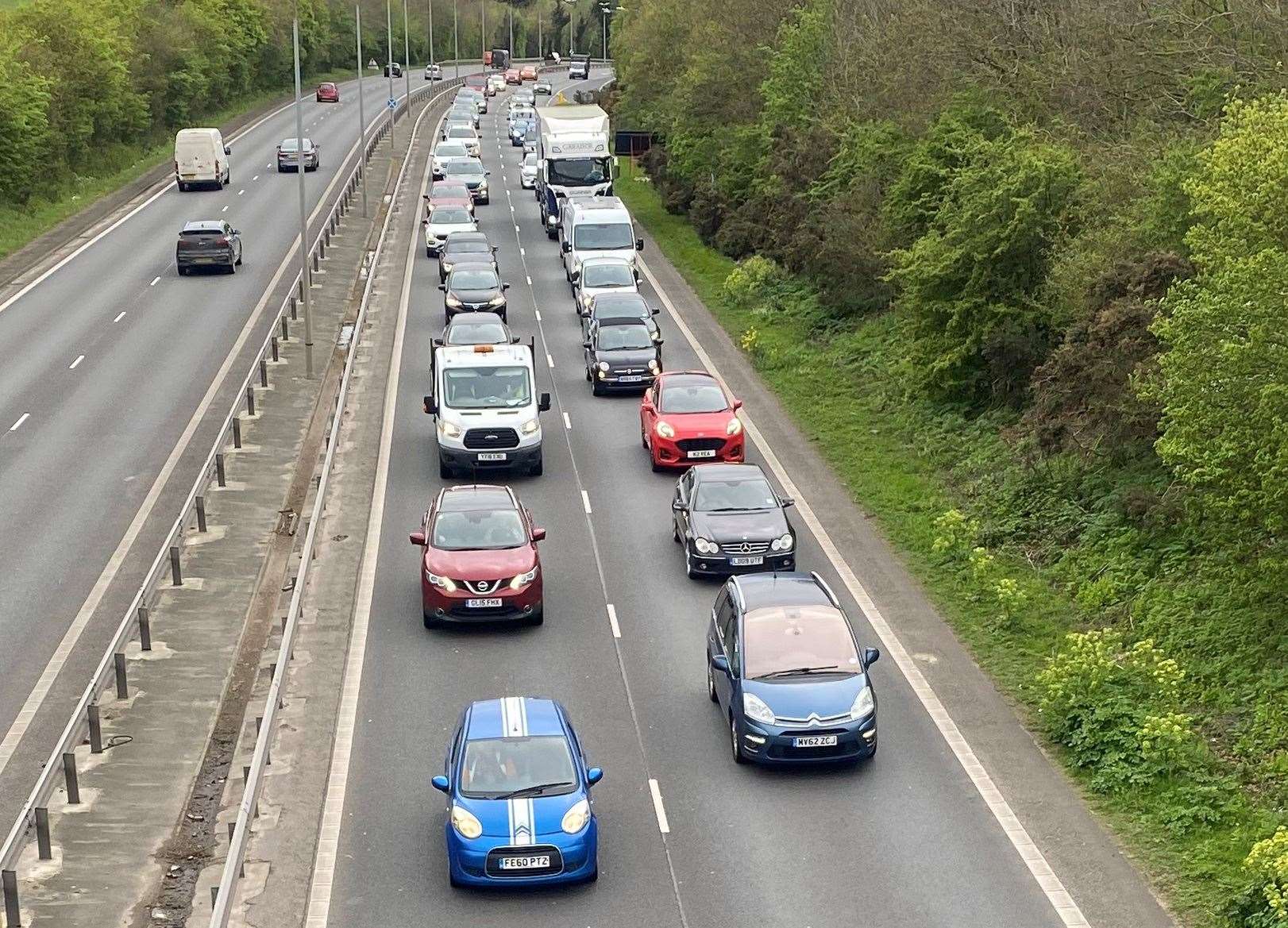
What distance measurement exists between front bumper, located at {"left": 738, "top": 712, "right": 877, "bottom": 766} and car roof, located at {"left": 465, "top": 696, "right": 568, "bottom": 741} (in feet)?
6.85

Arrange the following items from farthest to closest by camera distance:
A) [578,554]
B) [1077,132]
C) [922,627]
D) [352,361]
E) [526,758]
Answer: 1. [352,361]
2. [1077,132]
3. [578,554]
4. [922,627]
5. [526,758]

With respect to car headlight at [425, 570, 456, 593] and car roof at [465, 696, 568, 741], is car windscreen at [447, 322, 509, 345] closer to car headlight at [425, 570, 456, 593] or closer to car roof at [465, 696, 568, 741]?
car headlight at [425, 570, 456, 593]

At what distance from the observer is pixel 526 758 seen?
15422 millimetres

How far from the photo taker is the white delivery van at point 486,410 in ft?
93.0

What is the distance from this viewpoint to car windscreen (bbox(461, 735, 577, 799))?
1512 centimetres

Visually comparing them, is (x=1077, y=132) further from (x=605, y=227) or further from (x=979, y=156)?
(x=605, y=227)

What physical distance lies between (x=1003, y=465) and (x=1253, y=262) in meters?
9.96

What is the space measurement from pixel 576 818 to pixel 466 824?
966 millimetres

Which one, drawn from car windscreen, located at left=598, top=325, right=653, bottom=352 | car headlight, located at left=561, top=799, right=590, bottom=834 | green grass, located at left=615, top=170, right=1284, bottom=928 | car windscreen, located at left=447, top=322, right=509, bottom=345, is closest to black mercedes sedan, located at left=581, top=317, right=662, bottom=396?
car windscreen, located at left=598, top=325, right=653, bottom=352

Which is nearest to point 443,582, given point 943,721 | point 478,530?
point 478,530

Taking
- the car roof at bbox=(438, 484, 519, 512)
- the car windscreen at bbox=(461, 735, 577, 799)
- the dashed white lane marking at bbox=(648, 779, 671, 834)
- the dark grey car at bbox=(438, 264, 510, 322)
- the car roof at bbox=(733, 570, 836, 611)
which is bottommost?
the dark grey car at bbox=(438, 264, 510, 322)

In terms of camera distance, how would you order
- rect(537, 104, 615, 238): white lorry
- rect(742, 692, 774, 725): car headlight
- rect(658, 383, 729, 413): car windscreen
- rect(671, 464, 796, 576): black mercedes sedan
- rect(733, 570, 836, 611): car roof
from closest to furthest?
→ 1. rect(742, 692, 774, 725): car headlight
2. rect(733, 570, 836, 611): car roof
3. rect(671, 464, 796, 576): black mercedes sedan
4. rect(658, 383, 729, 413): car windscreen
5. rect(537, 104, 615, 238): white lorry

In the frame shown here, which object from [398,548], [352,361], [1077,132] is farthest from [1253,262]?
[352,361]

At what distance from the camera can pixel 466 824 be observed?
48.4 feet
